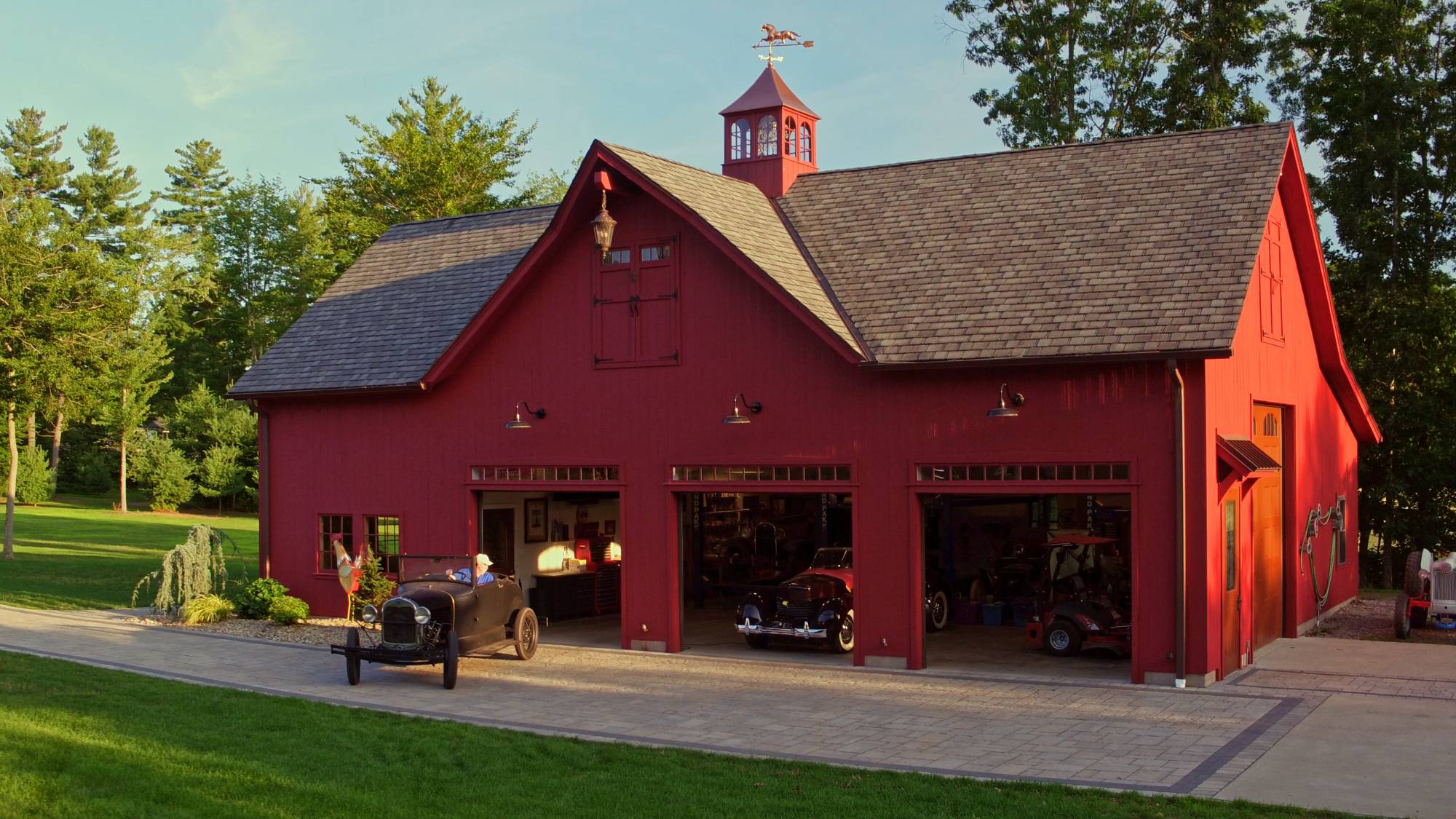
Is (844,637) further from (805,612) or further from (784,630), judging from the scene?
(784,630)

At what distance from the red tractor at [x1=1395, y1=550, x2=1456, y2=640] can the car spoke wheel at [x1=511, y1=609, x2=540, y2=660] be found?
1243cm

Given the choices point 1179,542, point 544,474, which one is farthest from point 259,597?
point 1179,542

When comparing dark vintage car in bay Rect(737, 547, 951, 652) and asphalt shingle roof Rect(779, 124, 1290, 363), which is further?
dark vintage car in bay Rect(737, 547, 951, 652)

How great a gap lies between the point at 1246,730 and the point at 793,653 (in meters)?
7.07

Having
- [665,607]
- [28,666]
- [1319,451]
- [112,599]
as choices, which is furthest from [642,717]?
[112,599]

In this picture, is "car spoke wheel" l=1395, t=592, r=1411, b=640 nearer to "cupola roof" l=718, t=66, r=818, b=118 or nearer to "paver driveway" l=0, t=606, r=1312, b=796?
"paver driveway" l=0, t=606, r=1312, b=796

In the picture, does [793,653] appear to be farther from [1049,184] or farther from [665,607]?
[1049,184]

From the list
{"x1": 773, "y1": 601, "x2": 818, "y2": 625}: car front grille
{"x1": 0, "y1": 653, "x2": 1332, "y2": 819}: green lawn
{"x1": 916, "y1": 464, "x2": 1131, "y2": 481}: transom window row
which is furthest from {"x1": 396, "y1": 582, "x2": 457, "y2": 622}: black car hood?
{"x1": 916, "y1": 464, "x2": 1131, "y2": 481}: transom window row

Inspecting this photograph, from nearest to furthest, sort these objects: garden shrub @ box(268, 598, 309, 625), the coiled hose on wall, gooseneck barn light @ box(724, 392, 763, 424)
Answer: gooseneck barn light @ box(724, 392, 763, 424)
the coiled hose on wall
garden shrub @ box(268, 598, 309, 625)

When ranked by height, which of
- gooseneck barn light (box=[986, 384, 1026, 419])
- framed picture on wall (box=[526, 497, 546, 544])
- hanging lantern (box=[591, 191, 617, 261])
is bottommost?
framed picture on wall (box=[526, 497, 546, 544])

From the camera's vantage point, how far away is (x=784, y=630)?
17.9 m

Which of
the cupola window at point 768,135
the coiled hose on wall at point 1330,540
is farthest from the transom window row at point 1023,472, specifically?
the cupola window at point 768,135

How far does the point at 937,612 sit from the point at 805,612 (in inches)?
129

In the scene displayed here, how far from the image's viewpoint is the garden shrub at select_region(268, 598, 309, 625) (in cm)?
2047
